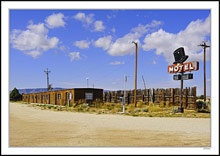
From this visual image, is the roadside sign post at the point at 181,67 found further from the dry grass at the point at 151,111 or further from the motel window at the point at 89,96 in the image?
the motel window at the point at 89,96

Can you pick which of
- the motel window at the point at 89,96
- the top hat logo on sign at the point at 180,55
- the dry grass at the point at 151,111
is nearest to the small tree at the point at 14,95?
the motel window at the point at 89,96

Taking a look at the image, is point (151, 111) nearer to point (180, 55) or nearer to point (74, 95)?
point (180, 55)

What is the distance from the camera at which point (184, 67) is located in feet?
61.5

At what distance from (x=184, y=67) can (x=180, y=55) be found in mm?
1083

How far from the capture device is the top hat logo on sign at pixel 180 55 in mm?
18913

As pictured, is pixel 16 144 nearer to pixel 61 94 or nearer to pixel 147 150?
pixel 147 150

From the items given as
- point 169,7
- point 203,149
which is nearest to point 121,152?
point 203,149

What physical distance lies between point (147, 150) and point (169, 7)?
3794mm

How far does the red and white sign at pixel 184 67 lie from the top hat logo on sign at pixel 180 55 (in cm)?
35

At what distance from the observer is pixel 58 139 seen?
7.64 meters

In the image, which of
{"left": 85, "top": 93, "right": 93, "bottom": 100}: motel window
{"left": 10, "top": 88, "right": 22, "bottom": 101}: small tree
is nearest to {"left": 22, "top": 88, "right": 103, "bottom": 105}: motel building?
{"left": 85, "top": 93, "right": 93, "bottom": 100}: motel window

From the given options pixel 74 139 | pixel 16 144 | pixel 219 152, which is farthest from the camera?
pixel 74 139

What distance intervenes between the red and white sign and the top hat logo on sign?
13.7 inches

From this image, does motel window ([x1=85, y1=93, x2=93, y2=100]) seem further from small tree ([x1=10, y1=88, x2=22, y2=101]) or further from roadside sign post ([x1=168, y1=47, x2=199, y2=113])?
small tree ([x1=10, y1=88, x2=22, y2=101])
